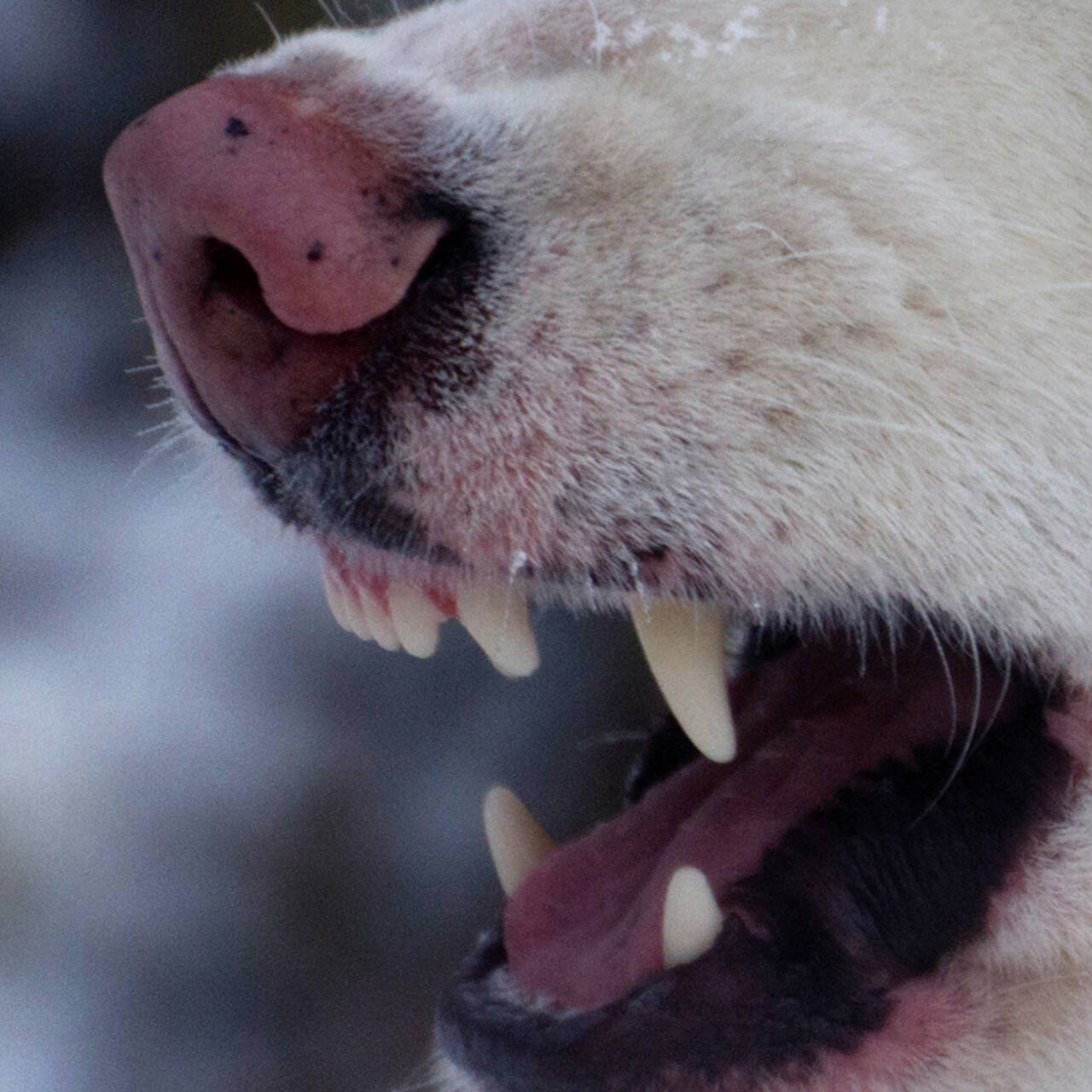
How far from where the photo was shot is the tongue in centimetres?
120

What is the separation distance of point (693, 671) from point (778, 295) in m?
0.37

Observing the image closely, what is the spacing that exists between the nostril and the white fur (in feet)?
0.40

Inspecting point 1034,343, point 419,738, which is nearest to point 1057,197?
point 1034,343

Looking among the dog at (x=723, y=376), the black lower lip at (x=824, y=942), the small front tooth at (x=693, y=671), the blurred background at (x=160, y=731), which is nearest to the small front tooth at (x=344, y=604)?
the dog at (x=723, y=376)

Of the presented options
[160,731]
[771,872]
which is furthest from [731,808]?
[160,731]

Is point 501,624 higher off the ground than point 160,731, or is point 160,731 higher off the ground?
point 501,624

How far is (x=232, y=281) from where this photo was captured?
866 millimetres

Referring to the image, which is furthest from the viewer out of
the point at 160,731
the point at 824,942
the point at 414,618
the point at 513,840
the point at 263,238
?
the point at 160,731

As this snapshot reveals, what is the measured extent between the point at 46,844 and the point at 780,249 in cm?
162

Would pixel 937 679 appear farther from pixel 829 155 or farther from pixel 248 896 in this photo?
pixel 248 896

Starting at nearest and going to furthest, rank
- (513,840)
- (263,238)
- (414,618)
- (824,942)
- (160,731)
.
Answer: (263,238) → (824,942) → (414,618) → (513,840) → (160,731)

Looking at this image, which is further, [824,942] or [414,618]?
[414,618]

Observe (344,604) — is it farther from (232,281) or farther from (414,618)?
(232,281)

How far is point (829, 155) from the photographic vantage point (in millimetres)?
937
